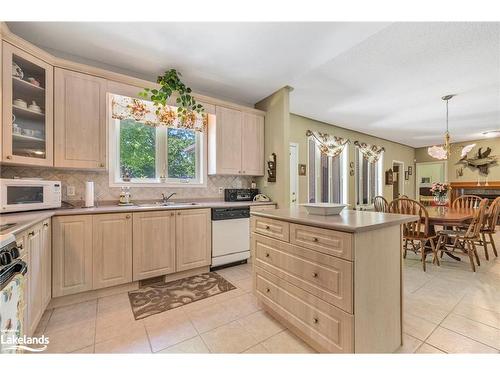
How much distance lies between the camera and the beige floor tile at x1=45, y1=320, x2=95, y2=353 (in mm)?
1521

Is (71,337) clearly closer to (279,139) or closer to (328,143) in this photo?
(279,139)

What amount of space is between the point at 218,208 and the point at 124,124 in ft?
5.41

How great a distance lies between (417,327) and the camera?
1724mm

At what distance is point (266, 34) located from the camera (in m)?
2.14

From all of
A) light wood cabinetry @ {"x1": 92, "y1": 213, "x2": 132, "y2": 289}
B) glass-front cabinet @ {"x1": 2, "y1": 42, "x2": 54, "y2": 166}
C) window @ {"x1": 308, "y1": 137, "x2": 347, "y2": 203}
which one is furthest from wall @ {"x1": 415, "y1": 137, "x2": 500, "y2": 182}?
glass-front cabinet @ {"x1": 2, "y1": 42, "x2": 54, "y2": 166}

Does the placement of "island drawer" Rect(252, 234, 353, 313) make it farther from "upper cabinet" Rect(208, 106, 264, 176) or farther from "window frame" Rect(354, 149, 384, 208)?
"window frame" Rect(354, 149, 384, 208)

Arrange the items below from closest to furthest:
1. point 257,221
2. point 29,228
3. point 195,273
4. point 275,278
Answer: point 29,228
point 275,278
point 257,221
point 195,273

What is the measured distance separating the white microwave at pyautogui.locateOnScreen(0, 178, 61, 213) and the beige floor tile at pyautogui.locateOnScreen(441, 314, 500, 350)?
3.59 m

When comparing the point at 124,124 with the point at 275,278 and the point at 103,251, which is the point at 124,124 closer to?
the point at 103,251

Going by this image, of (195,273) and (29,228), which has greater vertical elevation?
(29,228)

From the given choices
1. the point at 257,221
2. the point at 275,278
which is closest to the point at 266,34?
the point at 257,221

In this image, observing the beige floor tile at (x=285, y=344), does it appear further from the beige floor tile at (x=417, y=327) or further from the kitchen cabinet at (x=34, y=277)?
the kitchen cabinet at (x=34, y=277)

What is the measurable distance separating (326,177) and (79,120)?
4.83 metres
